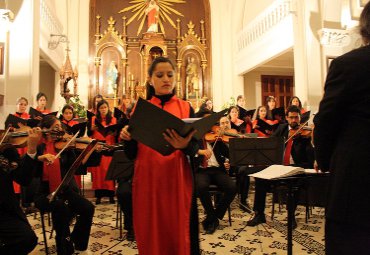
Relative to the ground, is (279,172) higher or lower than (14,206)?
higher

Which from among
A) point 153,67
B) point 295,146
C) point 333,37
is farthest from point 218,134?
point 333,37

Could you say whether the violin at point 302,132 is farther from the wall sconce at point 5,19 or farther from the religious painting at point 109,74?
the religious painting at point 109,74

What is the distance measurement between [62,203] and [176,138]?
1.54m

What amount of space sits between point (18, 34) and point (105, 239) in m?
5.68

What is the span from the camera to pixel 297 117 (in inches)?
189

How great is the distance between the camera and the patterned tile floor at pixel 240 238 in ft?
10.3

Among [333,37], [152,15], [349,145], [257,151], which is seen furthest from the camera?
[152,15]

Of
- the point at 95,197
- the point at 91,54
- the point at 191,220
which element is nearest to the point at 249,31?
the point at 91,54

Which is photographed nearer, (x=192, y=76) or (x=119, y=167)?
(x=119, y=167)

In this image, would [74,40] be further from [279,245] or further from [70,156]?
[279,245]

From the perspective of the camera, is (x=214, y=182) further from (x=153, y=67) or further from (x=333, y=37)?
(x=333, y=37)

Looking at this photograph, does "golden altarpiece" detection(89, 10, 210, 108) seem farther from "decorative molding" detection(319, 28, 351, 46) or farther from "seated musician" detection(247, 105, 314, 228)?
"seated musician" detection(247, 105, 314, 228)

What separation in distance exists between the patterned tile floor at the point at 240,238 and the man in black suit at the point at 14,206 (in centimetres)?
83

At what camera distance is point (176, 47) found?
1309 cm
